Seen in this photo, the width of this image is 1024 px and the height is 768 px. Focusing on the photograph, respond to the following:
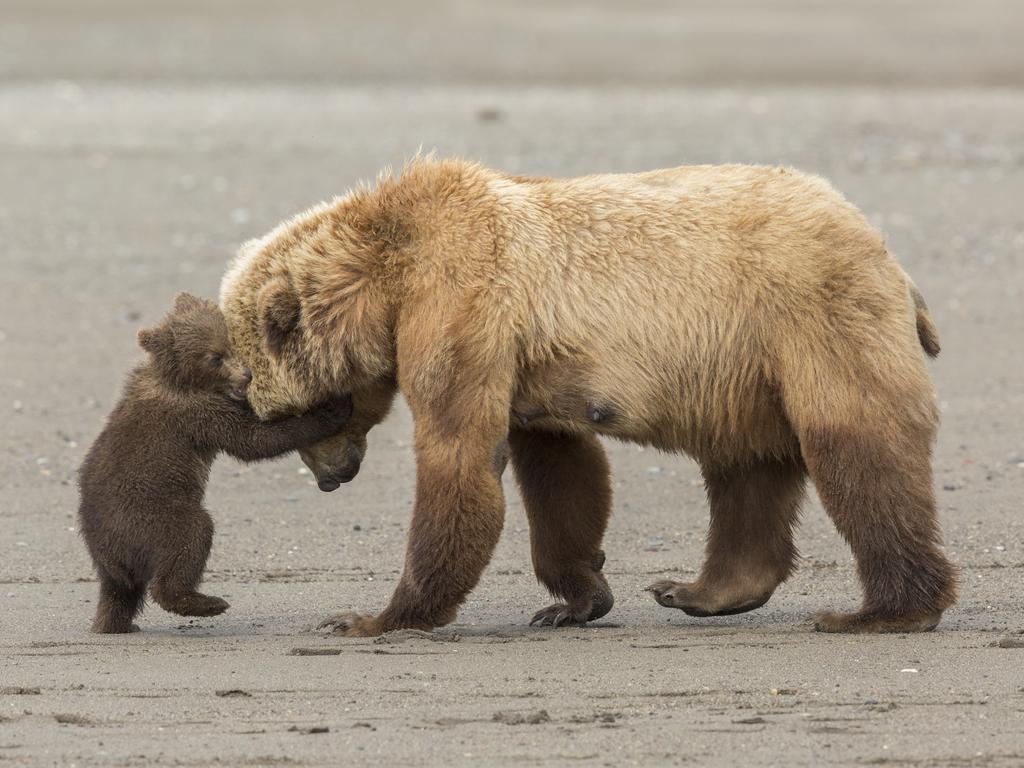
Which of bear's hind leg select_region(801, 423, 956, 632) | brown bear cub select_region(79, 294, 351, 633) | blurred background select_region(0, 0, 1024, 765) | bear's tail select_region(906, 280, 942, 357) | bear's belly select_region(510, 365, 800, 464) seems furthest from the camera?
blurred background select_region(0, 0, 1024, 765)

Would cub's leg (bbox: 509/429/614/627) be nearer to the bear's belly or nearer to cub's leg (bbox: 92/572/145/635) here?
the bear's belly

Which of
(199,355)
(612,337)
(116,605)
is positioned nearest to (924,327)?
(612,337)

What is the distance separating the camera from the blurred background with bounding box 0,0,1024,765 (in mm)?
8352

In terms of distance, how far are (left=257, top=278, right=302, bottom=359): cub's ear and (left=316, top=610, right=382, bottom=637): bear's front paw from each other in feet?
3.45

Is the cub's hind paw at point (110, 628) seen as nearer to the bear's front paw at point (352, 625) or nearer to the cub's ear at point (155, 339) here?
the bear's front paw at point (352, 625)

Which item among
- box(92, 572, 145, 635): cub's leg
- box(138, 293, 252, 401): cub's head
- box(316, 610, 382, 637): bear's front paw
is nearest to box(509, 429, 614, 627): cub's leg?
box(316, 610, 382, 637): bear's front paw

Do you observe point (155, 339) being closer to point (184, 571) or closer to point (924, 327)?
point (184, 571)

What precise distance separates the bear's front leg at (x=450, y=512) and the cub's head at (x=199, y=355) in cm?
88

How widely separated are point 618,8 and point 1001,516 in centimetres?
3132

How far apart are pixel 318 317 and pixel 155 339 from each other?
80cm

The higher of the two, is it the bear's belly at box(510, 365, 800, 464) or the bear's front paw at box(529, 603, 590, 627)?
the bear's belly at box(510, 365, 800, 464)

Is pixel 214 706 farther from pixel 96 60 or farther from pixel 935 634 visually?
pixel 96 60

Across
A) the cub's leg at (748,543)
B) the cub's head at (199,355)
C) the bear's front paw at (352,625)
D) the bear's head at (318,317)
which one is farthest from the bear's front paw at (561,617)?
the cub's head at (199,355)

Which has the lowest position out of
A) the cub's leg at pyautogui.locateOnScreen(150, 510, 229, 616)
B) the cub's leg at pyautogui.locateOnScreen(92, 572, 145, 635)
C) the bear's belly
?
the cub's leg at pyautogui.locateOnScreen(92, 572, 145, 635)
